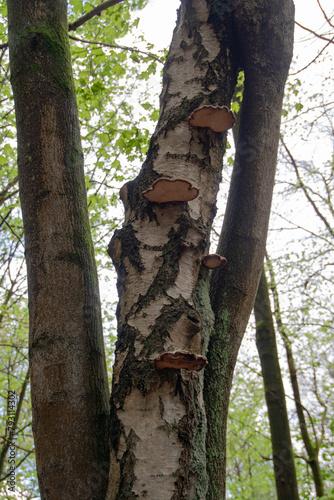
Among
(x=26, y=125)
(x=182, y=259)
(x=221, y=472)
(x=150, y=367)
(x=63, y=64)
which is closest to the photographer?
(x=150, y=367)

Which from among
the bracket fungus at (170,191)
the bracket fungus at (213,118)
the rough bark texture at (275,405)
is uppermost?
the bracket fungus at (213,118)

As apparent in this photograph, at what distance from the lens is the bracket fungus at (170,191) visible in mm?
2029

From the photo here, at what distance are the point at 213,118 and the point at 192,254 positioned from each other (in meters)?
0.83

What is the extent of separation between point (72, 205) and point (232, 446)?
61.3 ft

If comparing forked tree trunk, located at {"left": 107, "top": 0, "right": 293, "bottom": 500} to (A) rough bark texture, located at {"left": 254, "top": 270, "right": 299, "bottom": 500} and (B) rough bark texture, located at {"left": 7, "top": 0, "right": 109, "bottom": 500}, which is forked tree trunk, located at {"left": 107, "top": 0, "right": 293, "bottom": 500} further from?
(A) rough bark texture, located at {"left": 254, "top": 270, "right": 299, "bottom": 500}

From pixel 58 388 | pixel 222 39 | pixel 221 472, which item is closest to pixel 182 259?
pixel 58 388

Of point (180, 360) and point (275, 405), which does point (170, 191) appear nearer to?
point (180, 360)

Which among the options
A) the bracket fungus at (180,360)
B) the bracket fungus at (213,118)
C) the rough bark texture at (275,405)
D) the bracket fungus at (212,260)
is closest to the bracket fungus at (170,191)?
the bracket fungus at (212,260)

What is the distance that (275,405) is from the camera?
6.38 metres

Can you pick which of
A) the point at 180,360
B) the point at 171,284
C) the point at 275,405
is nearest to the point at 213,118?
the point at 171,284

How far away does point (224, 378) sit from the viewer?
82.1 inches

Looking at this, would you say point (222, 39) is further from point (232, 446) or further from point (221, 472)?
point (232, 446)

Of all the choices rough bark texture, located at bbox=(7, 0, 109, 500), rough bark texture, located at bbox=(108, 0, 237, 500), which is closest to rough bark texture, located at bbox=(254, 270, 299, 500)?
rough bark texture, located at bbox=(108, 0, 237, 500)

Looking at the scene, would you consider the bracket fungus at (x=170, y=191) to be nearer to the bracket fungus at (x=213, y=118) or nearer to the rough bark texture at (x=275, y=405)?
the bracket fungus at (x=213, y=118)
